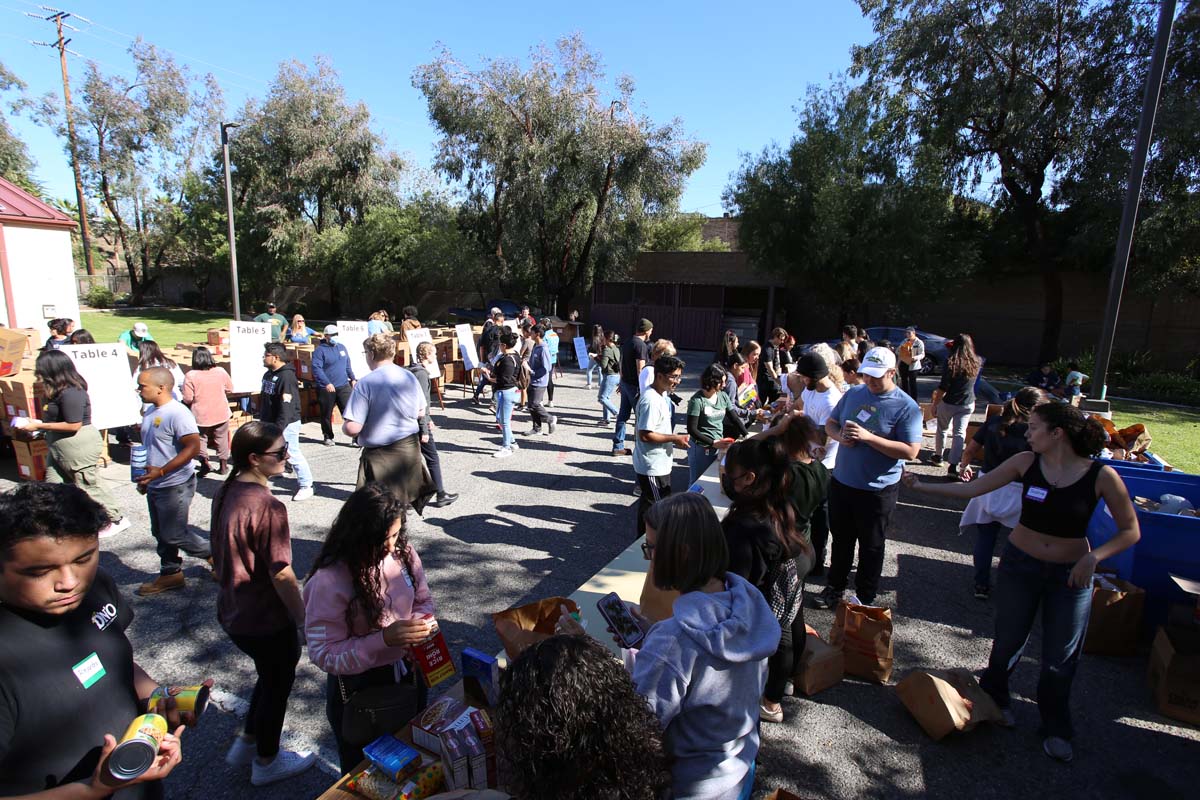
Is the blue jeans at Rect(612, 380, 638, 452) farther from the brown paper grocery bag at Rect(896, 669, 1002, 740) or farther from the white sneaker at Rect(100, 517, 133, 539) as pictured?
the white sneaker at Rect(100, 517, 133, 539)

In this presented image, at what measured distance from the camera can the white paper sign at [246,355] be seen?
30.9 ft

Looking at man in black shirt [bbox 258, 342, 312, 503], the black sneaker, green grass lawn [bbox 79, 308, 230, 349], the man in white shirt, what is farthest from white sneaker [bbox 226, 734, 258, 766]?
green grass lawn [bbox 79, 308, 230, 349]

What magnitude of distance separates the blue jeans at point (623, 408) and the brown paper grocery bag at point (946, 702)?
556cm

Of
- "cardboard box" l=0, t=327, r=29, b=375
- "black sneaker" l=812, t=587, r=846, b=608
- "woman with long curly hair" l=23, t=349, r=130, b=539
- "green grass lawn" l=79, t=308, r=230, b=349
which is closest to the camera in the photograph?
"black sneaker" l=812, t=587, r=846, b=608

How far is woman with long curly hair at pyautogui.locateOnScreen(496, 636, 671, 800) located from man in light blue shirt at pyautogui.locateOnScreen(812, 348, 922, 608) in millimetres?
3193

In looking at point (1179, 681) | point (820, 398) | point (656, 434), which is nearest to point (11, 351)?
point (656, 434)

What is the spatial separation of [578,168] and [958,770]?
2226cm

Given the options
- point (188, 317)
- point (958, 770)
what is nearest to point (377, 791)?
point (958, 770)

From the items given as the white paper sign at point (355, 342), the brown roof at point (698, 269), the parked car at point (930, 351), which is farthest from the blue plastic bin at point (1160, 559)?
the brown roof at point (698, 269)

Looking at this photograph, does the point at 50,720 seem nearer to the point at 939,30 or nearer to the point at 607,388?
the point at 607,388

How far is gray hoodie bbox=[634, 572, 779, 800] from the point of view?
1.84m

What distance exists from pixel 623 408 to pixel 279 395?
439 cm

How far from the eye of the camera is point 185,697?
189cm

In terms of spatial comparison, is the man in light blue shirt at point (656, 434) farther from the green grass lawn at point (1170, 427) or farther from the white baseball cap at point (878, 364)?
the green grass lawn at point (1170, 427)
